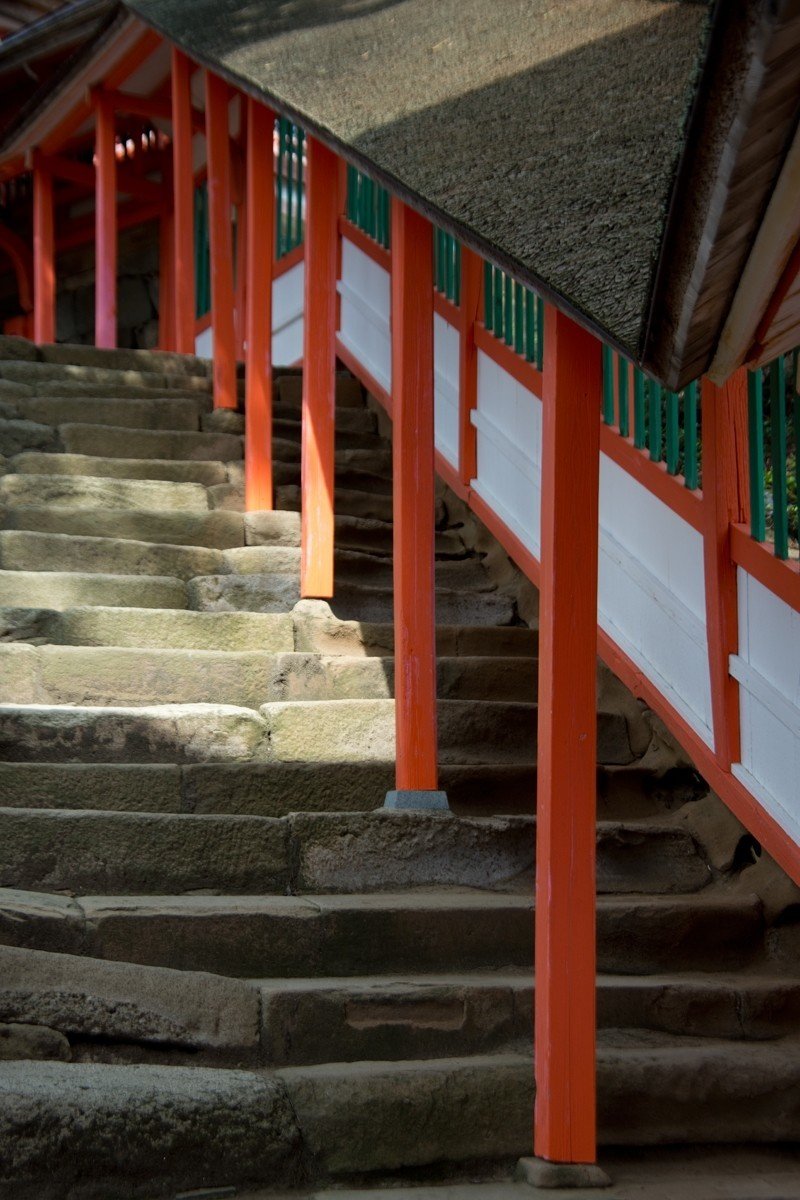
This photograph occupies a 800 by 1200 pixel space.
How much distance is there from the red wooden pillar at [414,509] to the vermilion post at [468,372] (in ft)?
4.37

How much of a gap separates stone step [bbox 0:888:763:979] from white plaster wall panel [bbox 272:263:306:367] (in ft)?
16.2

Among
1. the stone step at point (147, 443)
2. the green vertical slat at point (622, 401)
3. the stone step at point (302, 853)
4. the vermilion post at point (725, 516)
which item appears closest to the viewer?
the stone step at point (302, 853)

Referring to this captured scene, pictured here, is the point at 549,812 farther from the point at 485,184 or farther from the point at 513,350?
the point at 513,350

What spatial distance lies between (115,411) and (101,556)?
4.38 feet

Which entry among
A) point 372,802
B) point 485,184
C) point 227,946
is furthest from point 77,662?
point 485,184

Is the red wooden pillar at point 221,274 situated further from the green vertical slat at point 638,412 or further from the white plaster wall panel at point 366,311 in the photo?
the green vertical slat at point 638,412

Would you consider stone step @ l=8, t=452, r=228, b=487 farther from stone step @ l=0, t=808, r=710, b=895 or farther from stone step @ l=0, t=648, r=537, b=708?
stone step @ l=0, t=808, r=710, b=895

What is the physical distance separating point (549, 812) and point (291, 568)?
2.49 meters

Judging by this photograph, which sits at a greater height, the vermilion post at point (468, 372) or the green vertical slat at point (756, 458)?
the vermilion post at point (468, 372)

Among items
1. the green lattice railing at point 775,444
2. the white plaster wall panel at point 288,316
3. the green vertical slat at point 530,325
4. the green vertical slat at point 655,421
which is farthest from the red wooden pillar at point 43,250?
the green lattice railing at point 775,444

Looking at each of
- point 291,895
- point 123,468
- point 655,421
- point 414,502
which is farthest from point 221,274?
point 291,895

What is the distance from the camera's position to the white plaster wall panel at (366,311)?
6.45 meters

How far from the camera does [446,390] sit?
18.5 feet

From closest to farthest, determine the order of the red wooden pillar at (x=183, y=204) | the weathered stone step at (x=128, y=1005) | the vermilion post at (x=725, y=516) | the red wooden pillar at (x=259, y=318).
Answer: the weathered stone step at (x=128, y=1005), the vermilion post at (x=725, y=516), the red wooden pillar at (x=259, y=318), the red wooden pillar at (x=183, y=204)
